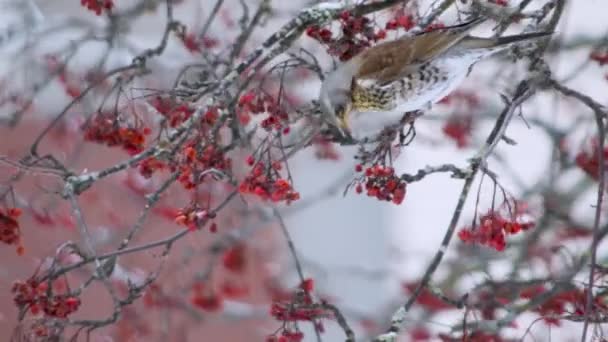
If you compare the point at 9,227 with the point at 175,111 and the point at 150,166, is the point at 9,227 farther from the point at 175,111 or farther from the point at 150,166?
the point at 175,111

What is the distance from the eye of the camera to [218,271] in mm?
5621

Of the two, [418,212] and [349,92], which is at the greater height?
[418,212]

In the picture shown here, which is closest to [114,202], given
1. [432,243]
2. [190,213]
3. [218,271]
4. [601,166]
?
[218,271]

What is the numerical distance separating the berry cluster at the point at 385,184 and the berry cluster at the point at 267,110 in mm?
209

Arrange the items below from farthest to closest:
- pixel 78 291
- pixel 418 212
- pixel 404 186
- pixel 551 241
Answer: pixel 418 212 → pixel 551 241 → pixel 78 291 → pixel 404 186

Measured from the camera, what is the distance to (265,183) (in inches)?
73.6

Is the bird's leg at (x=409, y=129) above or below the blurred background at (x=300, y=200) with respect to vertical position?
below

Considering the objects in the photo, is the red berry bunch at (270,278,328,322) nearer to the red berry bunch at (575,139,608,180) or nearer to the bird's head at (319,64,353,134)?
the bird's head at (319,64,353,134)

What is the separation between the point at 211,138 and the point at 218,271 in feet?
12.7

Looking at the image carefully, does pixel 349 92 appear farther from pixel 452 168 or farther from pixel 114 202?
pixel 114 202

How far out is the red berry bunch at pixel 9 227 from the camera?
1948mm

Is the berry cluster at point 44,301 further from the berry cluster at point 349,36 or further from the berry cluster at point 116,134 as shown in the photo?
the berry cluster at point 349,36

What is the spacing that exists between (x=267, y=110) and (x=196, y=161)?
25 cm

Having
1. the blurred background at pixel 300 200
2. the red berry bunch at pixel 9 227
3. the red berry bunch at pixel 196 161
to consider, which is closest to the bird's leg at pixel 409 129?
the blurred background at pixel 300 200
